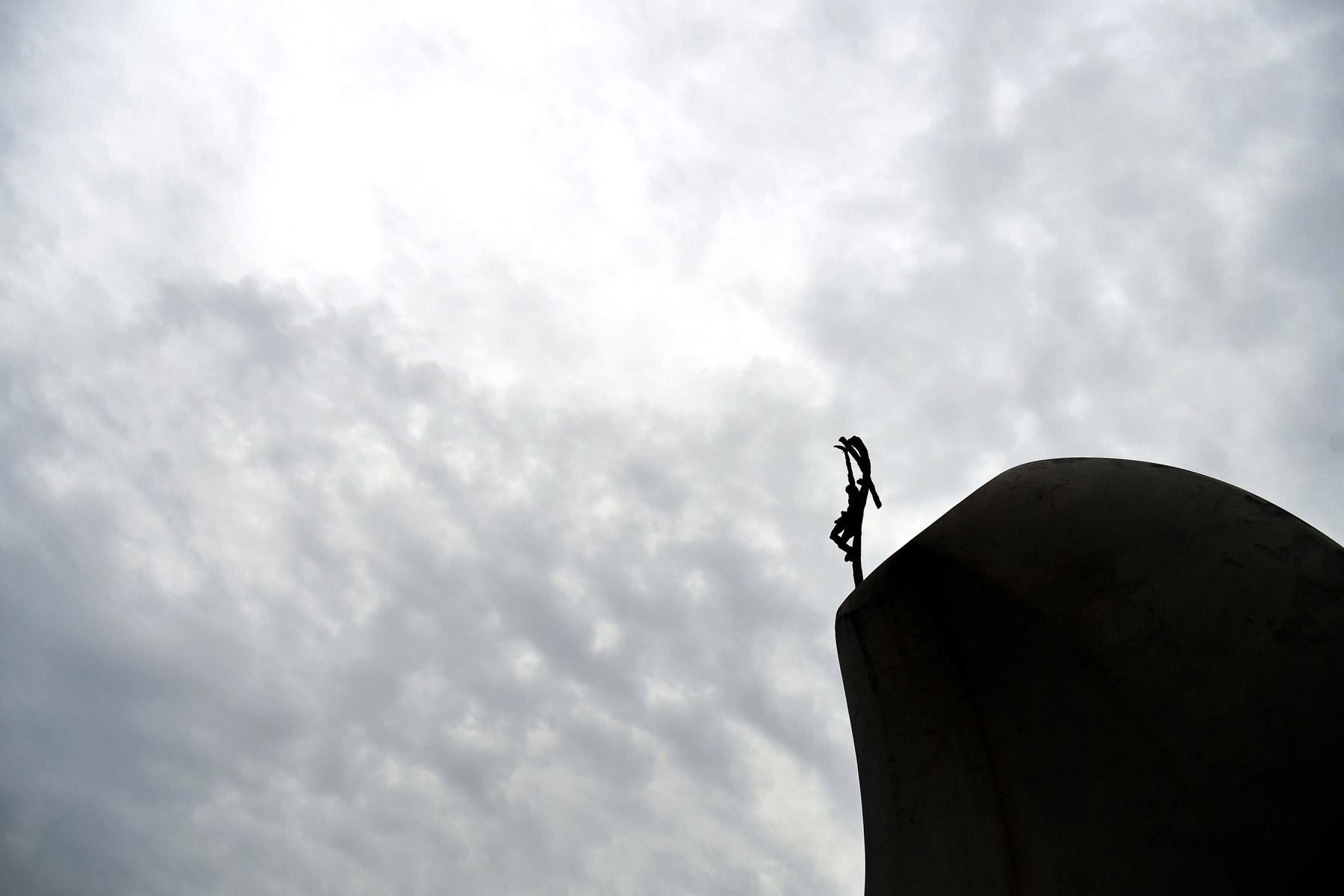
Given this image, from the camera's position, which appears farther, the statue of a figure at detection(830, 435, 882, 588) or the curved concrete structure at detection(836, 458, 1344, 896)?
the statue of a figure at detection(830, 435, 882, 588)

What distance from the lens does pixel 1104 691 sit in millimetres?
4805

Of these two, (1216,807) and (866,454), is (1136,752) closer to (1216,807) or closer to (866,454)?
(1216,807)

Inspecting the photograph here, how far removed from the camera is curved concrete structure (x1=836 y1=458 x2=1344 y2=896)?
415cm

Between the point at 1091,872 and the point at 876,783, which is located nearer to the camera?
the point at 1091,872

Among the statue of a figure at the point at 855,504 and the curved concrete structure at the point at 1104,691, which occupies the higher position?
the statue of a figure at the point at 855,504

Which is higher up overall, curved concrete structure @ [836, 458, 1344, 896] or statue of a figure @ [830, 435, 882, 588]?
statue of a figure @ [830, 435, 882, 588]

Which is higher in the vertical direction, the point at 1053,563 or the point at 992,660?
the point at 1053,563

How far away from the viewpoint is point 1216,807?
4.22 metres

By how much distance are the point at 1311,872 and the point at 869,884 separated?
9.49 ft

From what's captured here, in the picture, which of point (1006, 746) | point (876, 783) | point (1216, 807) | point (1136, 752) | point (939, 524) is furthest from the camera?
point (876, 783)

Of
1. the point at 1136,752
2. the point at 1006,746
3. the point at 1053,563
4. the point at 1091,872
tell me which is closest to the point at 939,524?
the point at 1053,563

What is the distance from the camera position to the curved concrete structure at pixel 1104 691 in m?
4.15

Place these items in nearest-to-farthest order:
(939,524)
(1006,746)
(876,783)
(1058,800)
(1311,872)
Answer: (1311,872), (1058,800), (1006,746), (939,524), (876,783)

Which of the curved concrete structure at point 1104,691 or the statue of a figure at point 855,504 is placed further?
the statue of a figure at point 855,504
